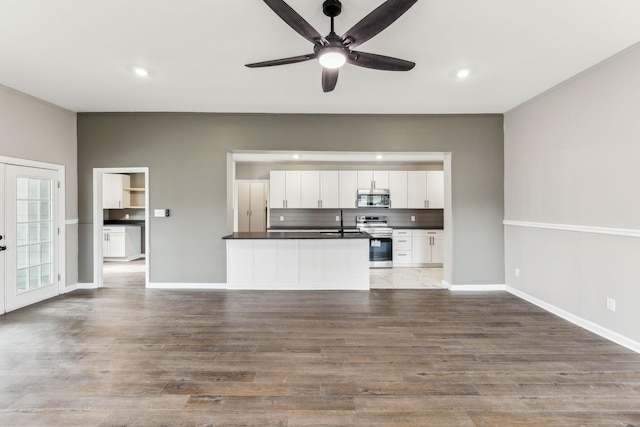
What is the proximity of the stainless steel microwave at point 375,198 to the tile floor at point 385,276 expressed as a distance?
1.47m

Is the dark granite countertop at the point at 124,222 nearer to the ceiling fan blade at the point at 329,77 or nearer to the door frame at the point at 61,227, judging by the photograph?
the door frame at the point at 61,227

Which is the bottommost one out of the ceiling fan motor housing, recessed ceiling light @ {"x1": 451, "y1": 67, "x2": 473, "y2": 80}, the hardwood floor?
the hardwood floor

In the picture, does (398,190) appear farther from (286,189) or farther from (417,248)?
(286,189)

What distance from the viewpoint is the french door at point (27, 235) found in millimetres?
3549

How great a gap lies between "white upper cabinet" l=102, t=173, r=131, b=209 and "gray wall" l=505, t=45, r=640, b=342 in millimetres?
8047

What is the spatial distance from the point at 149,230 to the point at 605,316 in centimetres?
558

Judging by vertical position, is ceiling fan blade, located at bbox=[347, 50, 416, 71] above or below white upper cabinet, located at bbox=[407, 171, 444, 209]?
above

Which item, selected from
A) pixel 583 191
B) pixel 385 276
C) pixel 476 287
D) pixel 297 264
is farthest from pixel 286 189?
pixel 583 191

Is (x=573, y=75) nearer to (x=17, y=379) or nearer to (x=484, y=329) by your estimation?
(x=484, y=329)

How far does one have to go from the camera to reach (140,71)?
10.2 ft

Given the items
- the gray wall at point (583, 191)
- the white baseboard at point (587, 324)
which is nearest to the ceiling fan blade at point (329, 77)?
the gray wall at point (583, 191)

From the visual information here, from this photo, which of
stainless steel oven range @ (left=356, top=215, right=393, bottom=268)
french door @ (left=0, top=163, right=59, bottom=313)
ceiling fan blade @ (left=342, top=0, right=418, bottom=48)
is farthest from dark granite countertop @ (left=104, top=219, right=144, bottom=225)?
ceiling fan blade @ (left=342, top=0, right=418, bottom=48)

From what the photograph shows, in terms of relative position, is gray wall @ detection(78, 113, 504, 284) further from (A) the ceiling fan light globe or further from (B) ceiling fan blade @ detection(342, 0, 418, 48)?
(B) ceiling fan blade @ detection(342, 0, 418, 48)

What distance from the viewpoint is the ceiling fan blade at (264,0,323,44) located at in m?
1.70
